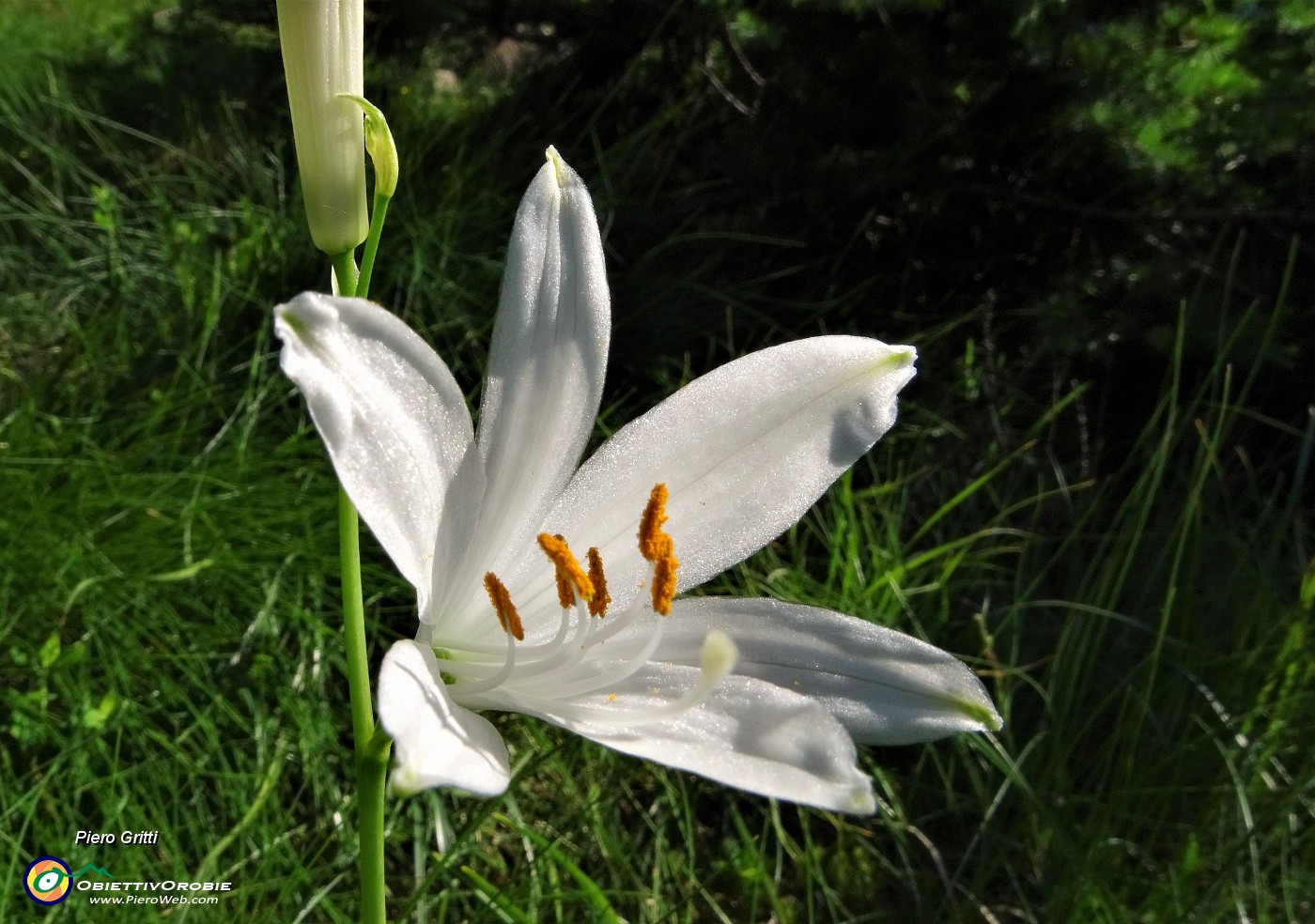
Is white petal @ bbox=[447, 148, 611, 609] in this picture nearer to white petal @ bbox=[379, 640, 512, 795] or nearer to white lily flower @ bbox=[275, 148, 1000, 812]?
white lily flower @ bbox=[275, 148, 1000, 812]

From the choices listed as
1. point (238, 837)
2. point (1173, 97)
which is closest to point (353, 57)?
point (238, 837)

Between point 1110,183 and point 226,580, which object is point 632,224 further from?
point 226,580
